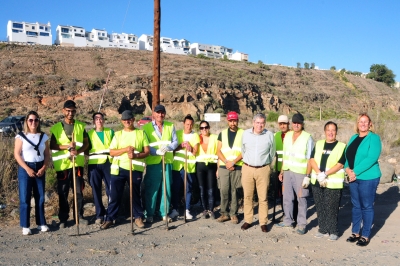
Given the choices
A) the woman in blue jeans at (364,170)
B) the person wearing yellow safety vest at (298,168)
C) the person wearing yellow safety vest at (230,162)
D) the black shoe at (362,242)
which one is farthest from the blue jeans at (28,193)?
the black shoe at (362,242)

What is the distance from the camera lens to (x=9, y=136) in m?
9.73

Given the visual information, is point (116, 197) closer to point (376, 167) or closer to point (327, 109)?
point (376, 167)

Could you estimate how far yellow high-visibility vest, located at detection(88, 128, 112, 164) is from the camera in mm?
6307

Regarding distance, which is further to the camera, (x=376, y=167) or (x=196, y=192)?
(x=196, y=192)

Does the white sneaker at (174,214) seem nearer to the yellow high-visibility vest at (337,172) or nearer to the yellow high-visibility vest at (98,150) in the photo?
the yellow high-visibility vest at (98,150)

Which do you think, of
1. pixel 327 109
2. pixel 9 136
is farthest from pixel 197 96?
pixel 9 136

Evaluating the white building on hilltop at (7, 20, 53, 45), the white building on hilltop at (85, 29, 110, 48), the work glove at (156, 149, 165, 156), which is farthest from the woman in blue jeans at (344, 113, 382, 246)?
the white building on hilltop at (85, 29, 110, 48)

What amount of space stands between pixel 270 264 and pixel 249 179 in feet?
5.42

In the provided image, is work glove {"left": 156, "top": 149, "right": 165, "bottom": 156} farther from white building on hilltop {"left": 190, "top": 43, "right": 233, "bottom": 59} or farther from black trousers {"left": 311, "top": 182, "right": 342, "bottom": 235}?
white building on hilltop {"left": 190, "top": 43, "right": 233, "bottom": 59}

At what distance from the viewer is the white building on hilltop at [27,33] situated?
8094 cm

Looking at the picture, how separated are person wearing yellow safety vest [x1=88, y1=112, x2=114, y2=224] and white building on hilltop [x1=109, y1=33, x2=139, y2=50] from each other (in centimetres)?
8492

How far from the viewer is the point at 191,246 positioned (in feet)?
17.9

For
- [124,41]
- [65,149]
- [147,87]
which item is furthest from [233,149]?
[124,41]

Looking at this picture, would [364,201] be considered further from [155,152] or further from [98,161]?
[98,161]
